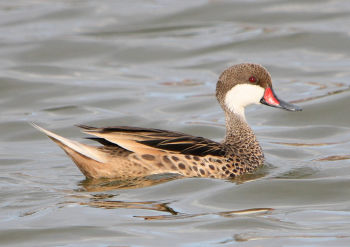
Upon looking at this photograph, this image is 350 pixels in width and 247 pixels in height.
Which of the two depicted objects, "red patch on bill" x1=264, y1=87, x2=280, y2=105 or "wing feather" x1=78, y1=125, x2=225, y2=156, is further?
"red patch on bill" x1=264, y1=87, x2=280, y2=105

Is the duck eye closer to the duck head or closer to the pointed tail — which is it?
the duck head

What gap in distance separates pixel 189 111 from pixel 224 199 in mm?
4335

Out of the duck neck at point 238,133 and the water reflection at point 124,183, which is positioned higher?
the duck neck at point 238,133

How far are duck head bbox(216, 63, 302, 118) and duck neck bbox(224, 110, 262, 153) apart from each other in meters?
0.06

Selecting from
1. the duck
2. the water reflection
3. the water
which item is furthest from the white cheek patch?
the water reflection

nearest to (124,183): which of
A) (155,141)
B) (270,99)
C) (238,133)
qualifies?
(155,141)

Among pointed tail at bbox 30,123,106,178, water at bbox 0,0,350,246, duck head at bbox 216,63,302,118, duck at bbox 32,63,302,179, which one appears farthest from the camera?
duck head at bbox 216,63,302,118

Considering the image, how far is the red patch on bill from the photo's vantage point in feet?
30.5

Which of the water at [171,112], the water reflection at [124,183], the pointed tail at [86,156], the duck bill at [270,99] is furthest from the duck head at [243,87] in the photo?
the pointed tail at [86,156]

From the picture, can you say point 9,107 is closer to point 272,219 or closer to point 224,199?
point 224,199

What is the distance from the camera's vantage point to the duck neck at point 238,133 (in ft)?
30.1

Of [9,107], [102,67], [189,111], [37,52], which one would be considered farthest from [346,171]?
[37,52]

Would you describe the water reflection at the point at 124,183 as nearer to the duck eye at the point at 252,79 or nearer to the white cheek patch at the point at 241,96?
the white cheek patch at the point at 241,96

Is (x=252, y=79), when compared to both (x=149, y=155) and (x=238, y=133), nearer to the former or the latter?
(x=238, y=133)
